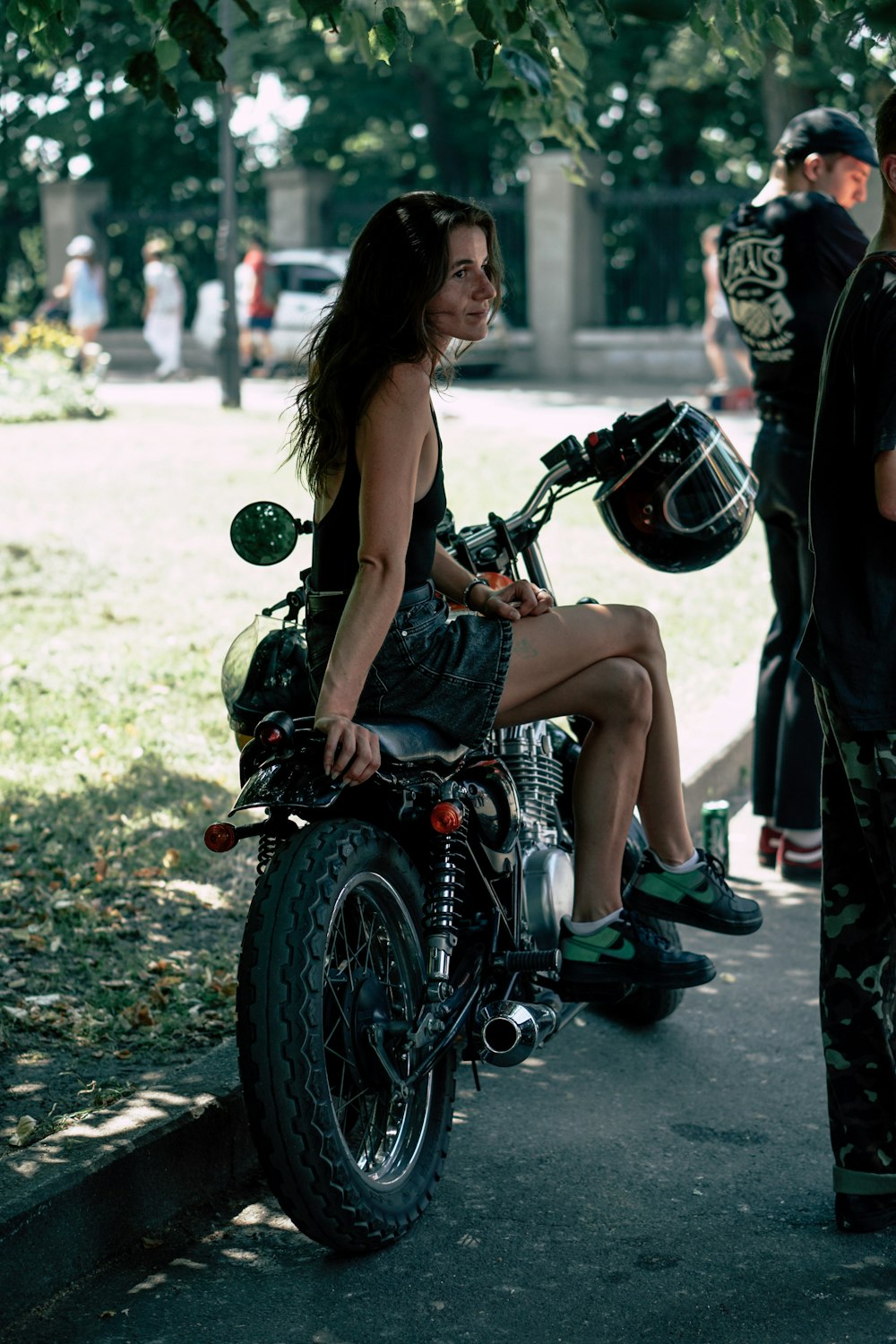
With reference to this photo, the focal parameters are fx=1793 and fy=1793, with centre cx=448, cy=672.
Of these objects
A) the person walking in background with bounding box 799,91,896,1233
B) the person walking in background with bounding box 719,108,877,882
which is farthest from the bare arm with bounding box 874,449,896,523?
the person walking in background with bounding box 719,108,877,882

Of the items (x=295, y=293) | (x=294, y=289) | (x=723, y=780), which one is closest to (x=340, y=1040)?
(x=723, y=780)

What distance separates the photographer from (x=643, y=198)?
26375 mm

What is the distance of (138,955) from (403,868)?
1.60 m

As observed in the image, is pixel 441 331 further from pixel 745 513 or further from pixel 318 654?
pixel 745 513

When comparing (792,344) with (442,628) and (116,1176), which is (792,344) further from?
(116,1176)

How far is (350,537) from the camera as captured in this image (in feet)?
12.1

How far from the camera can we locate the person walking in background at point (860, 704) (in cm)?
348

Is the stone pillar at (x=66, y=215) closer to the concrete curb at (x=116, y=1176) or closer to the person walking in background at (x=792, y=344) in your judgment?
the person walking in background at (x=792, y=344)

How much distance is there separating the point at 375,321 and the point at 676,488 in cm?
102

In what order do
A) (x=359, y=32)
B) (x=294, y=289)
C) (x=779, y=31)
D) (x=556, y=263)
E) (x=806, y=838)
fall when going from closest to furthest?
(x=779, y=31), (x=359, y=32), (x=806, y=838), (x=556, y=263), (x=294, y=289)

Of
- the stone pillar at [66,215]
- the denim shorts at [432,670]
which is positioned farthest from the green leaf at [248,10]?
the stone pillar at [66,215]

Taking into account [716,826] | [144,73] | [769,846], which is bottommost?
[769,846]


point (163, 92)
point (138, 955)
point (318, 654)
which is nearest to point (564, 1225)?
point (318, 654)

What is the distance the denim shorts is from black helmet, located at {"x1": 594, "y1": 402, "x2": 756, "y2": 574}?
78 centimetres
